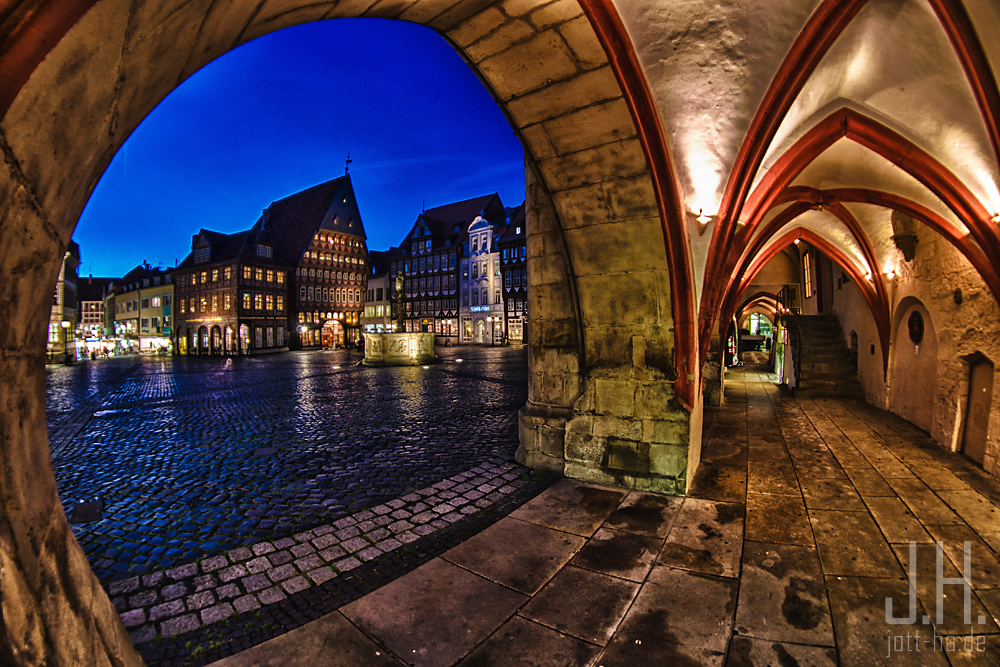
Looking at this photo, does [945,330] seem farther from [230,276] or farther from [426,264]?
[230,276]

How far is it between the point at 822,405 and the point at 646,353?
31.0 ft

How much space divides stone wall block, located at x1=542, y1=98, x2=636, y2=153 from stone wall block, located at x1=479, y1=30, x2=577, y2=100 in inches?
16.0

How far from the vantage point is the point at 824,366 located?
13.4 m

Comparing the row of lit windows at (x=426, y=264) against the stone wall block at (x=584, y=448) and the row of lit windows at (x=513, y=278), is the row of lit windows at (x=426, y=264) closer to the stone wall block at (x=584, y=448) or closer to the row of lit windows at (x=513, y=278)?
the row of lit windows at (x=513, y=278)

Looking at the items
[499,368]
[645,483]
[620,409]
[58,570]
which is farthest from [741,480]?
[499,368]

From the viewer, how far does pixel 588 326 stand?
526cm

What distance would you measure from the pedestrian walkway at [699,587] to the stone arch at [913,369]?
4.27 m

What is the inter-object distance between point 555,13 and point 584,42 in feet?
1.27

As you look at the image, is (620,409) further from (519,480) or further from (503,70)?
(503,70)

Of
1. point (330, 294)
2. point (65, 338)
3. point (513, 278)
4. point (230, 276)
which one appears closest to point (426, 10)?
point (65, 338)

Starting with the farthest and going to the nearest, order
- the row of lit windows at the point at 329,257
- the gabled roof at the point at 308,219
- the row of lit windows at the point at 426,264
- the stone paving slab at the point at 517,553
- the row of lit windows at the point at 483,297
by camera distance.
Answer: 1. the row of lit windows at the point at 426,264
2. the gabled roof at the point at 308,219
3. the row of lit windows at the point at 329,257
4. the row of lit windows at the point at 483,297
5. the stone paving slab at the point at 517,553

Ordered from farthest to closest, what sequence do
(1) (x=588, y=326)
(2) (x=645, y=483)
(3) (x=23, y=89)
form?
(1) (x=588, y=326)
(2) (x=645, y=483)
(3) (x=23, y=89)

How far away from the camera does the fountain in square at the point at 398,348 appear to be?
21750 mm

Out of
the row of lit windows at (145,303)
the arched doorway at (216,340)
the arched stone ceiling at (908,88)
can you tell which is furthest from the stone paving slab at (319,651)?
the row of lit windows at (145,303)
